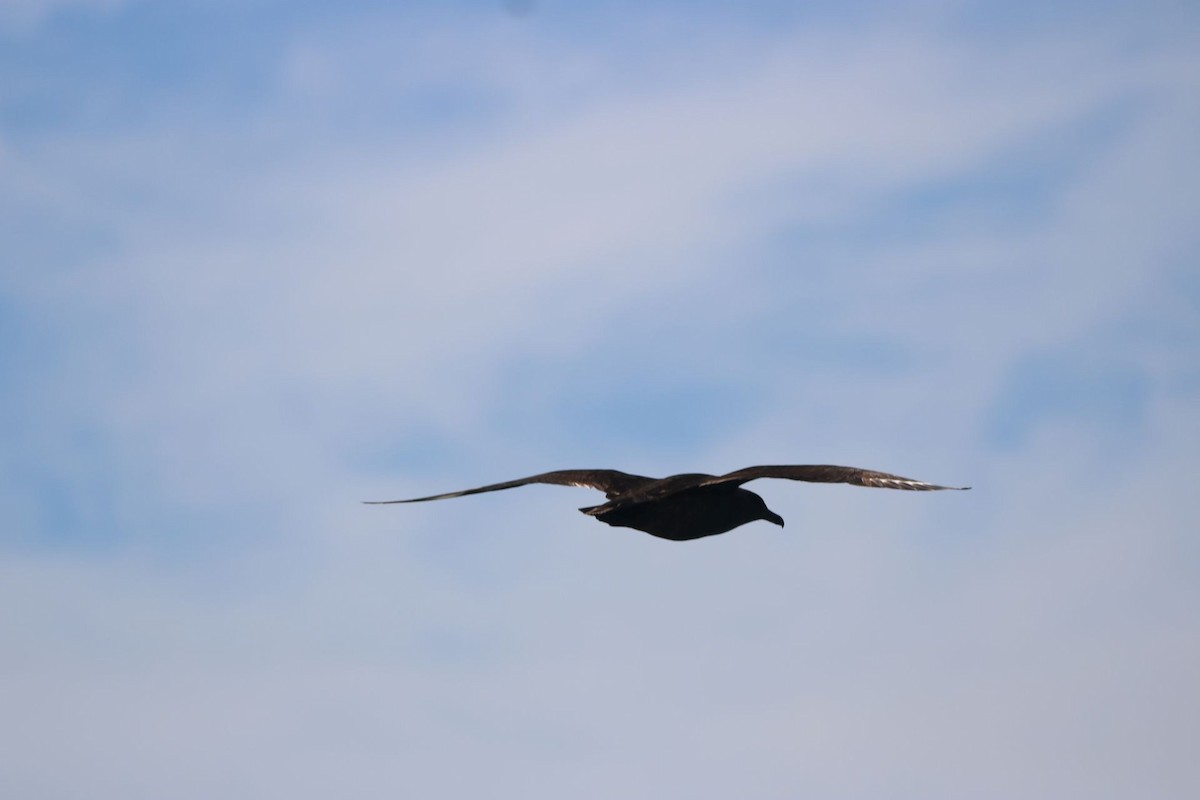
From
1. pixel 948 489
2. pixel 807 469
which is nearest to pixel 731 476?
pixel 807 469

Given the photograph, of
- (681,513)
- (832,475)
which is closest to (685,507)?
(681,513)

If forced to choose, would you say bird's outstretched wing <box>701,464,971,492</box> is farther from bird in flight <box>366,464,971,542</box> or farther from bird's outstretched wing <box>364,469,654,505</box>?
bird's outstretched wing <box>364,469,654,505</box>

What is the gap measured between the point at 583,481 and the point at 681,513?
250cm

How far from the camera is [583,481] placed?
79.3 feet

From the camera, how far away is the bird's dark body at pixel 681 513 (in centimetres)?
2200

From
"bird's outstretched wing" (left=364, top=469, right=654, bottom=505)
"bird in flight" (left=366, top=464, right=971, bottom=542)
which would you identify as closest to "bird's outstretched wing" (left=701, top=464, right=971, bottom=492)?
"bird in flight" (left=366, top=464, right=971, bottom=542)

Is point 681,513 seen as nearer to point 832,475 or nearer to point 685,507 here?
point 685,507

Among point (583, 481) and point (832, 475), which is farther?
point (583, 481)

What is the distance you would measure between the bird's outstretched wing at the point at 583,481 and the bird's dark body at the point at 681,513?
1123mm

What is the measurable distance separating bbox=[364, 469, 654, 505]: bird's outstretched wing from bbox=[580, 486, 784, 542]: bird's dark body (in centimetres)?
112

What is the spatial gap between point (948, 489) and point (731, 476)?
290 cm

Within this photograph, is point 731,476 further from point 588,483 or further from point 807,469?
point 588,483

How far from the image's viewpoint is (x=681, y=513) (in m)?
22.0

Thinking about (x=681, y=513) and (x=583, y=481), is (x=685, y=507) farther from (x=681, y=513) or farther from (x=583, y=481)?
(x=583, y=481)
